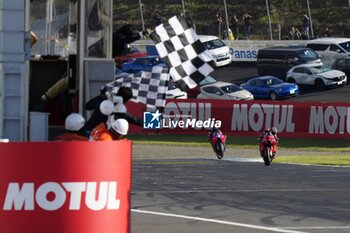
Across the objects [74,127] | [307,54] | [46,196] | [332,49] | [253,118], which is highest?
[332,49]

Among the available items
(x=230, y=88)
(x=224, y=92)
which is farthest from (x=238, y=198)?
(x=230, y=88)

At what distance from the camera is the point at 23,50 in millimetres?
9906

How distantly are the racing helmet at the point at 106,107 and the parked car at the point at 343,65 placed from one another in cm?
4252

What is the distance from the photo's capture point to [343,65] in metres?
51.8

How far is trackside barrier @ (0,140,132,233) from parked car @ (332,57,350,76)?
143ft

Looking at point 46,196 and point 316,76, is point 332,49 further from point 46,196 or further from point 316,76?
point 46,196

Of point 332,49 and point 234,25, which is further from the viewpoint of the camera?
point 234,25

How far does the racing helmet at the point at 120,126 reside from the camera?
9766 mm

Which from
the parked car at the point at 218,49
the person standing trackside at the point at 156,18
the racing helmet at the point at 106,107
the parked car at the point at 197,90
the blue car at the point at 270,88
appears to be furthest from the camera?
the parked car at the point at 218,49

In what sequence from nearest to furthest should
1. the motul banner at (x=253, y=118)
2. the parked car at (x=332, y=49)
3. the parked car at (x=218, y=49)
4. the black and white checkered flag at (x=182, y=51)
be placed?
the black and white checkered flag at (x=182, y=51)
the motul banner at (x=253, y=118)
the parked car at (x=218, y=49)
the parked car at (x=332, y=49)

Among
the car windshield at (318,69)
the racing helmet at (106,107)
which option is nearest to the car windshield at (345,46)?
the car windshield at (318,69)

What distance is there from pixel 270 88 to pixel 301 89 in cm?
354

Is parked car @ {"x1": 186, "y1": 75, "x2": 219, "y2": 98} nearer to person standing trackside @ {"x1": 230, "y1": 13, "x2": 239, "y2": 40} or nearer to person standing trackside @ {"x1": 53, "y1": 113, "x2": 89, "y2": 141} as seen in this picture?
person standing trackside @ {"x1": 230, "y1": 13, "x2": 239, "y2": 40}

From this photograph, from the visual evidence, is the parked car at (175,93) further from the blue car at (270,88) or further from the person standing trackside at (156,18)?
the person standing trackside at (156,18)
